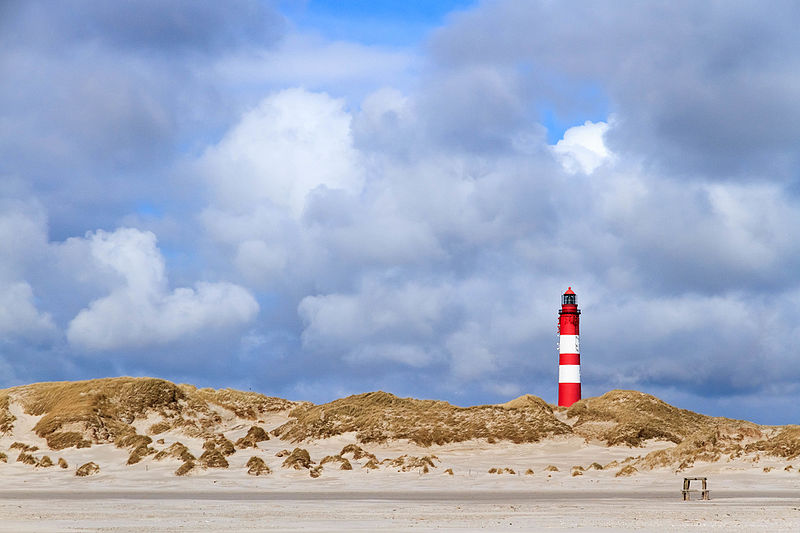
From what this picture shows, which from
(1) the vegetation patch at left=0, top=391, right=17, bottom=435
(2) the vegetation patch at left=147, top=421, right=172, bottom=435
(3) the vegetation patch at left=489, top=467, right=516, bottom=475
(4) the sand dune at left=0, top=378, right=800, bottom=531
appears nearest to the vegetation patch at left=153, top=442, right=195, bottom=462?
(4) the sand dune at left=0, top=378, right=800, bottom=531

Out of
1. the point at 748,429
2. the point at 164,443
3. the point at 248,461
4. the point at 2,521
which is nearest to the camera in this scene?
the point at 2,521

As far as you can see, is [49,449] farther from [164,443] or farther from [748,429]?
[748,429]

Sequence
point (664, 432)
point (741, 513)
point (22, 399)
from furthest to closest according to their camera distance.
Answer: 1. point (22, 399)
2. point (664, 432)
3. point (741, 513)

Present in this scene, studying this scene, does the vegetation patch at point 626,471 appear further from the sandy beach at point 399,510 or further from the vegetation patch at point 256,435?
the vegetation patch at point 256,435

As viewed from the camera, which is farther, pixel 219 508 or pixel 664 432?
pixel 664 432

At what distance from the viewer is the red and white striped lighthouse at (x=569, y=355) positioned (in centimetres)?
6631

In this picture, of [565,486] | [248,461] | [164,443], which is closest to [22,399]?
[164,443]

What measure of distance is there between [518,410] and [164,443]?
22146 mm

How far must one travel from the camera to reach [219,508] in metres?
26.6

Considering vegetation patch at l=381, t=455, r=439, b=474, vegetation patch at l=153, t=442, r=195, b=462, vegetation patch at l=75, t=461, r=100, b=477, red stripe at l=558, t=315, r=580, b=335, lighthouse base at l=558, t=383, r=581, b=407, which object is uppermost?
red stripe at l=558, t=315, r=580, b=335

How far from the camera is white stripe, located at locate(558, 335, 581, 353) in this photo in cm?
6612

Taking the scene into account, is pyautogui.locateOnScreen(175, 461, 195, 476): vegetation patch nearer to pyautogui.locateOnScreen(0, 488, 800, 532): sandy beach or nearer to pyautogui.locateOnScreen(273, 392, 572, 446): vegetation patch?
pyautogui.locateOnScreen(0, 488, 800, 532): sandy beach

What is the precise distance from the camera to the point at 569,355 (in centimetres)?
6631

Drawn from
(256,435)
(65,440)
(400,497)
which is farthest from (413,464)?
(65,440)
